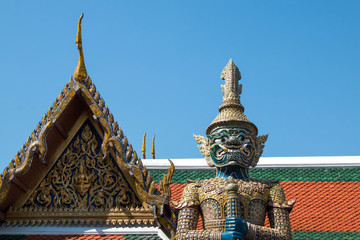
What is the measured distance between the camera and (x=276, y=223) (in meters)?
6.84

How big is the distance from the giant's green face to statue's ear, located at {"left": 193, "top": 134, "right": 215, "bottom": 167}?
140 millimetres

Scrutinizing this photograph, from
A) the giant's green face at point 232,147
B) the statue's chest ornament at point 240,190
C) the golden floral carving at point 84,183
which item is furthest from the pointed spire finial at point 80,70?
the statue's chest ornament at point 240,190

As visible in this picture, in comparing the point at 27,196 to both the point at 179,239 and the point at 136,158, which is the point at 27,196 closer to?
the point at 136,158

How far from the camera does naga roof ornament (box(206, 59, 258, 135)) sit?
7270mm

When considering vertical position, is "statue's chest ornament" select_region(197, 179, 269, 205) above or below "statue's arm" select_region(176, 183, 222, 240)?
above

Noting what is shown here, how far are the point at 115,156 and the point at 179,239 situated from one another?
1562 mm

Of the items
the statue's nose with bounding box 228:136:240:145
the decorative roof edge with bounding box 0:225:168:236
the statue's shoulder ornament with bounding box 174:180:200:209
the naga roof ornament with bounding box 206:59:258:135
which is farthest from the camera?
the decorative roof edge with bounding box 0:225:168:236

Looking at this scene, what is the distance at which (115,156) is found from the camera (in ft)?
25.8

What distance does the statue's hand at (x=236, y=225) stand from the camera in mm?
6309

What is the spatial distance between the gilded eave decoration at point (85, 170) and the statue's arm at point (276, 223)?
1.37 m

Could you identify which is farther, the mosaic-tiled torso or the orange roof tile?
the orange roof tile

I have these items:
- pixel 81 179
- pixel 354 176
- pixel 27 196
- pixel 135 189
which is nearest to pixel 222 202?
pixel 135 189

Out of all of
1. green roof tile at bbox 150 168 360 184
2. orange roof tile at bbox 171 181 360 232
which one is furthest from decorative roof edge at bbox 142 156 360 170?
orange roof tile at bbox 171 181 360 232

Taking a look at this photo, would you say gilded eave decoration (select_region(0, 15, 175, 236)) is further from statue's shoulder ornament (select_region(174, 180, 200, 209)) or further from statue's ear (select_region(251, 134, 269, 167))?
statue's ear (select_region(251, 134, 269, 167))
